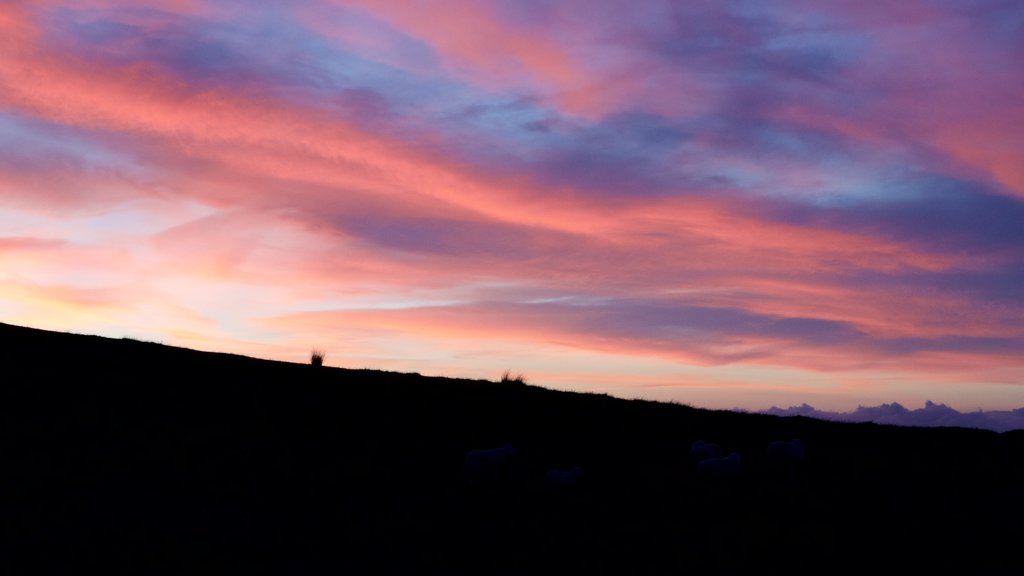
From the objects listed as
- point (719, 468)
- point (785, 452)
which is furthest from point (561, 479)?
point (785, 452)

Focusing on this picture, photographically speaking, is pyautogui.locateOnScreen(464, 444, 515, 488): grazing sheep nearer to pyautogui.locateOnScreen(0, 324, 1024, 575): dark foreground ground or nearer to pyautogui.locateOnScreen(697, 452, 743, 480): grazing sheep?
pyautogui.locateOnScreen(0, 324, 1024, 575): dark foreground ground

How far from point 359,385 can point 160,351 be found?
5737 millimetres

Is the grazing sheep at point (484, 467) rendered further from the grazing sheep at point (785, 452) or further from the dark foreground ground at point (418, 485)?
the grazing sheep at point (785, 452)

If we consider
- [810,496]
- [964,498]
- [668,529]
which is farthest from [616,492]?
[964,498]

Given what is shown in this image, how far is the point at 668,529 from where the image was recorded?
12.6 meters

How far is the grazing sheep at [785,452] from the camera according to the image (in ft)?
55.6

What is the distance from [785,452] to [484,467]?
6.40m

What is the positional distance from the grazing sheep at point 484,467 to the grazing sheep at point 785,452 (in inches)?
227

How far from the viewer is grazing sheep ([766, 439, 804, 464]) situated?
16.9 m

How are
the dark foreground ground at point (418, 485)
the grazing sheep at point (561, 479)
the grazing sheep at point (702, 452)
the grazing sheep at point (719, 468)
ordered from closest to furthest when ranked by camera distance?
1. the dark foreground ground at point (418, 485)
2. the grazing sheep at point (561, 479)
3. the grazing sheep at point (719, 468)
4. the grazing sheep at point (702, 452)

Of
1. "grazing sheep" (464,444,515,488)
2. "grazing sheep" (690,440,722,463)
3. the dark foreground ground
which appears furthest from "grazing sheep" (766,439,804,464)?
"grazing sheep" (464,444,515,488)

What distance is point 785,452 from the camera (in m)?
17.0

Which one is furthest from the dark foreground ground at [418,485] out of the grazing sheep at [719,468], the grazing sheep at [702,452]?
the grazing sheep at [702,452]

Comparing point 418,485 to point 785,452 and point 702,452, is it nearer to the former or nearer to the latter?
point 702,452
